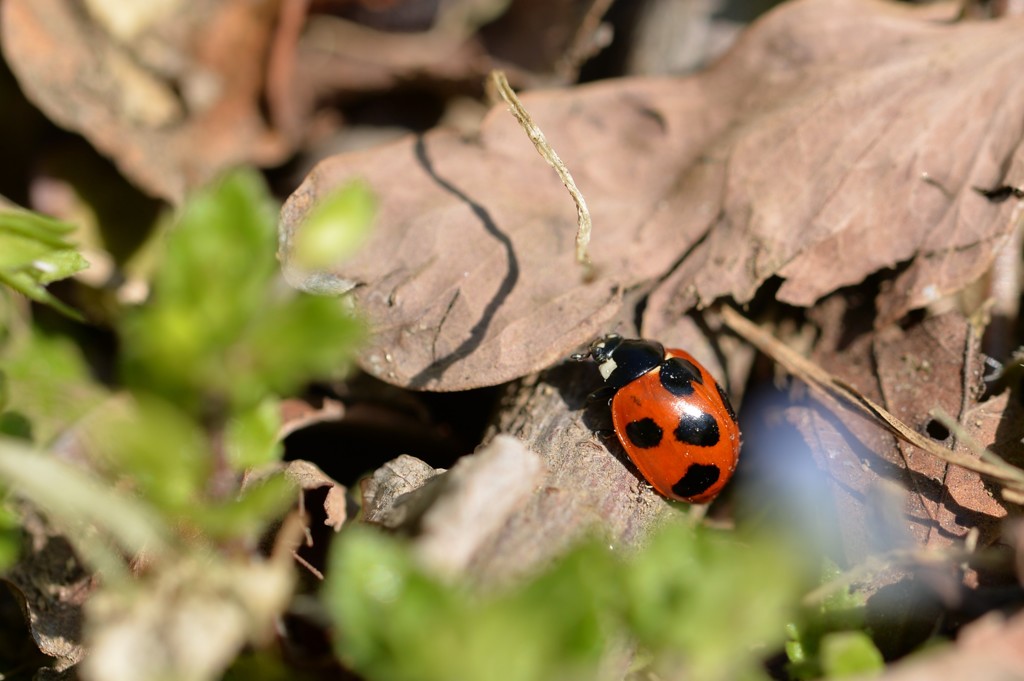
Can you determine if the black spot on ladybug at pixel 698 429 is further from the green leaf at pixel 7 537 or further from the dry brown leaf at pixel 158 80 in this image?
the dry brown leaf at pixel 158 80

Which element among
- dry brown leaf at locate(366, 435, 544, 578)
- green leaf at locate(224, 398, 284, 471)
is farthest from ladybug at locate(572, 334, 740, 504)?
green leaf at locate(224, 398, 284, 471)

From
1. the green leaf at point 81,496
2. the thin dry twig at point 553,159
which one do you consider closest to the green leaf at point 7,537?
the green leaf at point 81,496

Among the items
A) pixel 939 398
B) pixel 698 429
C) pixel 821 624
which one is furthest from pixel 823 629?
pixel 939 398

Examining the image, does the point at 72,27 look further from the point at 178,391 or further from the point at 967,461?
the point at 967,461

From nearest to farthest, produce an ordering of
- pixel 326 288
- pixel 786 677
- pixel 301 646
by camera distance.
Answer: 1. pixel 301 646
2. pixel 786 677
3. pixel 326 288

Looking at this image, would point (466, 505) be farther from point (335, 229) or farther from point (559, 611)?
point (335, 229)

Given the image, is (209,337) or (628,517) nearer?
(209,337)

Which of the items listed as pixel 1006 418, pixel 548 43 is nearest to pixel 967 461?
pixel 1006 418

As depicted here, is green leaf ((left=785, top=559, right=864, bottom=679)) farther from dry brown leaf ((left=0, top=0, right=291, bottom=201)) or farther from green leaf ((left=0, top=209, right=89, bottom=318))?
dry brown leaf ((left=0, top=0, right=291, bottom=201))
